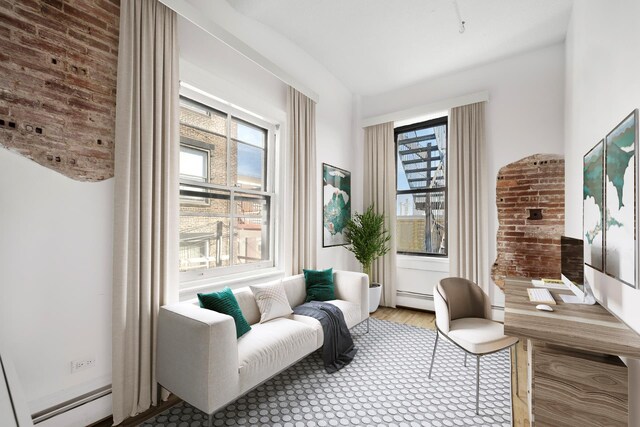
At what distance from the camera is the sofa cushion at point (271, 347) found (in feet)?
6.47

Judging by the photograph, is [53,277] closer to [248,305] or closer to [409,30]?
[248,305]

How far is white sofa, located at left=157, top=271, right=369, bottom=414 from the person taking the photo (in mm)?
1770

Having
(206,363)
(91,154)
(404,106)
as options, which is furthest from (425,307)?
(91,154)

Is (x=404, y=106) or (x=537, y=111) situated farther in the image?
(x=404, y=106)

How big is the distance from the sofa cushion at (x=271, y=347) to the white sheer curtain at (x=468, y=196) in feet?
7.98

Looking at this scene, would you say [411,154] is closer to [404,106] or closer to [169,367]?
[404,106]

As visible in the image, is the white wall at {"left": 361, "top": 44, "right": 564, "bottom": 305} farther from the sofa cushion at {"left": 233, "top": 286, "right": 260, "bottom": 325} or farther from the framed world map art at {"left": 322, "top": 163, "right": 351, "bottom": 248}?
the sofa cushion at {"left": 233, "top": 286, "right": 260, "bottom": 325}

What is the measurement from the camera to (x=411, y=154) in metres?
4.66

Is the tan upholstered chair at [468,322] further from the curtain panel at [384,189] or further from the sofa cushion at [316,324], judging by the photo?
the curtain panel at [384,189]

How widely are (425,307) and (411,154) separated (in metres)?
2.30

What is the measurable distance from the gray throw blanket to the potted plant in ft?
4.21

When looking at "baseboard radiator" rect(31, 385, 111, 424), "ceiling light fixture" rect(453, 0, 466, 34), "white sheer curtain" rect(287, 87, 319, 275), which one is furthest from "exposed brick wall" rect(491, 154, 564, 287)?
"baseboard radiator" rect(31, 385, 111, 424)

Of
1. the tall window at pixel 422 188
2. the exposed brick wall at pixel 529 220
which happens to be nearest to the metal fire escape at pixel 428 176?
the tall window at pixel 422 188

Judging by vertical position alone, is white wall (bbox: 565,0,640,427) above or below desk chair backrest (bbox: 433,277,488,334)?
above
